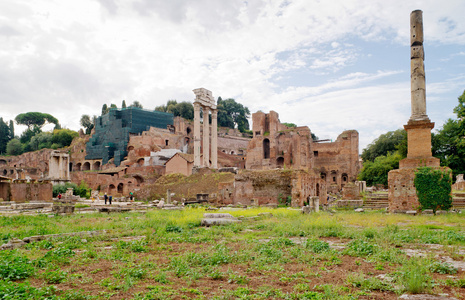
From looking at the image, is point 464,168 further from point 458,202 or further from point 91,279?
point 91,279

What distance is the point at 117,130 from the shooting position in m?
76.9

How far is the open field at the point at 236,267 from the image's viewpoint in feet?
15.2

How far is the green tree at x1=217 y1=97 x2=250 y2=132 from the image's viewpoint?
10369 centimetres

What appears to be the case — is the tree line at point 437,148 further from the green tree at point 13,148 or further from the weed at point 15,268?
the green tree at point 13,148

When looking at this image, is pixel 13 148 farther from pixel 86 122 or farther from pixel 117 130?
pixel 117 130

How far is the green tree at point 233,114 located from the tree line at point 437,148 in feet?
150

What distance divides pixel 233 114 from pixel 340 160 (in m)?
47.5

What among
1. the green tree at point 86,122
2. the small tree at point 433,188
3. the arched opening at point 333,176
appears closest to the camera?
the small tree at point 433,188

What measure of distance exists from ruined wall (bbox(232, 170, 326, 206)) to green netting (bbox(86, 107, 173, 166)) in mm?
52545

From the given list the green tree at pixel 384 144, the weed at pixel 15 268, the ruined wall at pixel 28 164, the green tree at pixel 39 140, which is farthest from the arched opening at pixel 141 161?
the weed at pixel 15 268

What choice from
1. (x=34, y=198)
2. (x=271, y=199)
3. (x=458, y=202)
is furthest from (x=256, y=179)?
(x=34, y=198)

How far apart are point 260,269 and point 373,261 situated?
7.05 ft

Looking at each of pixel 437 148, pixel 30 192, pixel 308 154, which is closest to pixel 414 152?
pixel 437 148

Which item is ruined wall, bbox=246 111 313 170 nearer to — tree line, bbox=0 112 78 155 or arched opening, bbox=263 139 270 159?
arched opening, bbox=263 139 270 159
